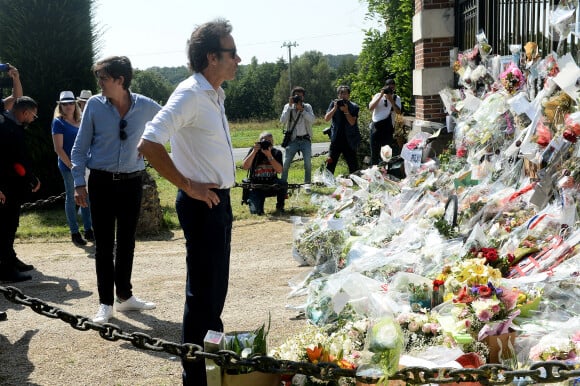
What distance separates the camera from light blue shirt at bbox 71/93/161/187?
5277 millimetres

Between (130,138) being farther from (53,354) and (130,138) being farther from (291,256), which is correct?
(291,256)

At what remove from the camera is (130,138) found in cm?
535

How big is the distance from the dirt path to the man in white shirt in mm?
785

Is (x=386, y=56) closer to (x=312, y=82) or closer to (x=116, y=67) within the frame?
(x=116, y=67)

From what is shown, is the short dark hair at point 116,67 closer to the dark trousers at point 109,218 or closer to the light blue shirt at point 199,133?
the dark trousers at point 109,218

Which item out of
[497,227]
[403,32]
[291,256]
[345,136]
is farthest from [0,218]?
[403,32]

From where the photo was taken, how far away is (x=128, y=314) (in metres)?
5.61

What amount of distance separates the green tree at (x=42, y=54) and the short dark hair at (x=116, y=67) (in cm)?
851

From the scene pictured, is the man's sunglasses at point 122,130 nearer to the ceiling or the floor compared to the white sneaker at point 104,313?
nearer to the ceiling

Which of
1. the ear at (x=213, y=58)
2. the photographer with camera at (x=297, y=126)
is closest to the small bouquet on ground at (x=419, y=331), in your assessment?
the ear at (x=213, y=58)

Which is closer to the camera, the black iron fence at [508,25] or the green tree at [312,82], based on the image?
the black iron fence at [508,25]

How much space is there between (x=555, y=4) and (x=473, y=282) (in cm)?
312

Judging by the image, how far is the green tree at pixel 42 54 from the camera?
13023 mm

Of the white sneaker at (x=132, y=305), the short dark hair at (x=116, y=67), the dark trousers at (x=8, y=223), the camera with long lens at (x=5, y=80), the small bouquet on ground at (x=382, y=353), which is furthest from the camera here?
the camera with long lens at (x=5, y=80)
